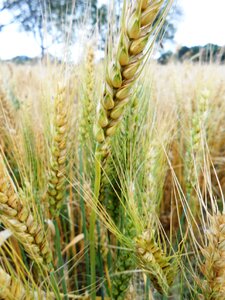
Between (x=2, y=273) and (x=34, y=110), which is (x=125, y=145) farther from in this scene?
(x=34, y=110)

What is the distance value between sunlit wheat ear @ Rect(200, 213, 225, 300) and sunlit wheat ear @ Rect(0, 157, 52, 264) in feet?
0.94

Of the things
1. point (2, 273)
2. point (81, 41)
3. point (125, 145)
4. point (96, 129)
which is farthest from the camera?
point (81, 41)

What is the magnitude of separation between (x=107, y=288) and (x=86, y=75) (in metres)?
0.58

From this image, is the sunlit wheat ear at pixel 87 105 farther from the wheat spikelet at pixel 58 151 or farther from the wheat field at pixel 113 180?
the wheat spikelet at pixel 58 151

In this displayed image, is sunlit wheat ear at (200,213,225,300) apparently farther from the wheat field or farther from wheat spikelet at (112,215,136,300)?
wheat spikelet at (112,215,136,300)

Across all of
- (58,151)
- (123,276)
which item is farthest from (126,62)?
(123,276)

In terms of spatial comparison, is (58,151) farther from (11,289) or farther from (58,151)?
(11,289)

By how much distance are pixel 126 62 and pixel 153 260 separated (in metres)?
0.35

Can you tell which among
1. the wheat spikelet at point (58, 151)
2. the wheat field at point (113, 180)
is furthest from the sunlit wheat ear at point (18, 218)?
the wheat spikelet at point (58, 151)

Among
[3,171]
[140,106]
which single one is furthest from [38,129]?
[3,171]

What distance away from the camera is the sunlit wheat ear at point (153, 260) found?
1.95 ft

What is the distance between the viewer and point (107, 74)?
0.56 metres

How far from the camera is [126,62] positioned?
1.74 feet

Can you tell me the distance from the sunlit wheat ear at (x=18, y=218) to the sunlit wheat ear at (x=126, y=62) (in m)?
0.18
